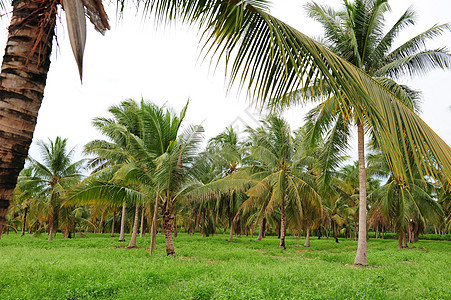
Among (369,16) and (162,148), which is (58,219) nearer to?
(162,148)

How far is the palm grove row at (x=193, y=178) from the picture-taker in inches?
420

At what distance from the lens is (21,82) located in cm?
200

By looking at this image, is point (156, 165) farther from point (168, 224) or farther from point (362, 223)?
point (362, 223)

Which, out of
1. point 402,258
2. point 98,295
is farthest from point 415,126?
point 402,258

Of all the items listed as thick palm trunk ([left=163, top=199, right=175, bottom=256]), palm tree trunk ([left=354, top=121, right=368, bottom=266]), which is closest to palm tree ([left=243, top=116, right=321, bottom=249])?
palm tree trunk ([left=354, top=121, right=368, bottom=266])

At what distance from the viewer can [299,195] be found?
17.0 m

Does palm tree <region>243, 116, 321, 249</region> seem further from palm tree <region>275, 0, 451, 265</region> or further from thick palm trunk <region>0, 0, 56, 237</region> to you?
thick palm trunk <region>0, 0, 56, 237</region>

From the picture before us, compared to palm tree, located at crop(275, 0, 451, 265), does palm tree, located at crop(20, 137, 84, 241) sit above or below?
below

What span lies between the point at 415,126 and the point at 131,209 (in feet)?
83.1

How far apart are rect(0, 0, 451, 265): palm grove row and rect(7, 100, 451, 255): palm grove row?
8cm

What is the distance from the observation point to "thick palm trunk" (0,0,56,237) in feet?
6.31

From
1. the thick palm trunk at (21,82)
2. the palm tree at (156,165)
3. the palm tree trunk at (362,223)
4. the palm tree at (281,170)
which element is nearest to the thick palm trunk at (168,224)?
the palm tree at (156,165)

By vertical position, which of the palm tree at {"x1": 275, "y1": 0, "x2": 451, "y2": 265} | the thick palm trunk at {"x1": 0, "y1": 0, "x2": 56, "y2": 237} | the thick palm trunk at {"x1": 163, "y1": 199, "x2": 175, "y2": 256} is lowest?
the thick palm trunk at {"x1": 163, "y1": 199, "x2": 175, "y2": 256}

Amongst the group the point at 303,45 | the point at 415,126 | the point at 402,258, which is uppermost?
the point at 303,45
